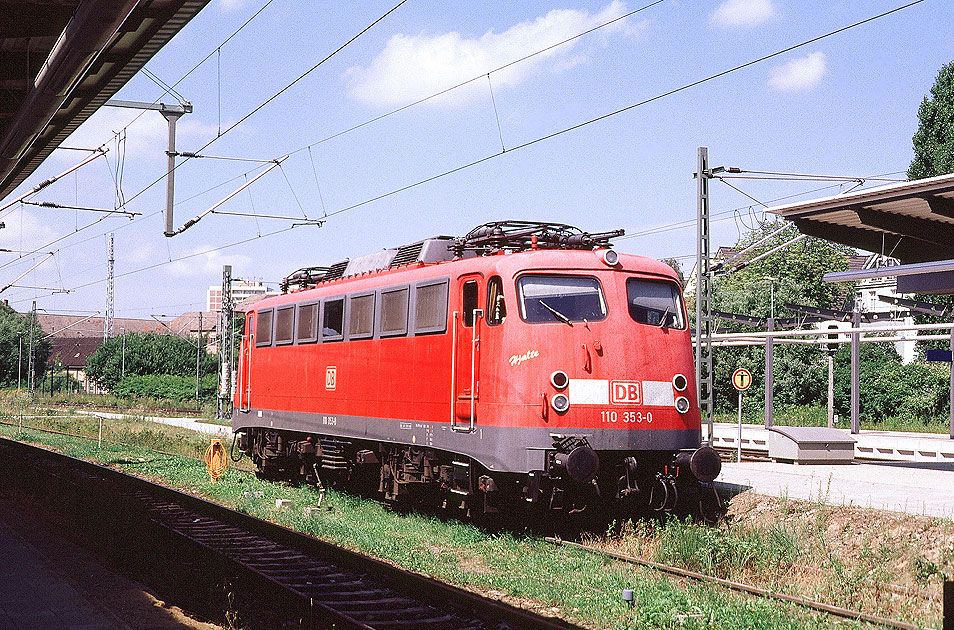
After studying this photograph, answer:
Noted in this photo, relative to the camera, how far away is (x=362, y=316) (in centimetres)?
1641

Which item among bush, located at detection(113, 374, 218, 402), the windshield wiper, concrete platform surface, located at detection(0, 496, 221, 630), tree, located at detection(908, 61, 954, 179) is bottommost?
concrete platform surface, located at detection(0, 496, 221, 630)

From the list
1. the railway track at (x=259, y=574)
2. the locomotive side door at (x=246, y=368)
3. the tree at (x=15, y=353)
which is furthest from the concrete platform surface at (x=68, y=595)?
the tree at (x=15, y=353)

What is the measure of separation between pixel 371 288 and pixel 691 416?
5663mm

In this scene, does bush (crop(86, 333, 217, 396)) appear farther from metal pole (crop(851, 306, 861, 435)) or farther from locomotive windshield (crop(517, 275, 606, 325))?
locomotive windshield (crop(517, 275, 606, 325))

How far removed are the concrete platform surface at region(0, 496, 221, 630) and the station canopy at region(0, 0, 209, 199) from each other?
15.9 ft

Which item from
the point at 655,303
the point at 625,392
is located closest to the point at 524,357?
the point at 625,392

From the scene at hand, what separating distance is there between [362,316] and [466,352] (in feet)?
11.5

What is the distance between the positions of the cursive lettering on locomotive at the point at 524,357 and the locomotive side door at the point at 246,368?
10457 millimetres

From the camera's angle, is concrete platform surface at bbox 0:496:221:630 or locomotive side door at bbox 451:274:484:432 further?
locomotive side door at bbox 451:274:484:432

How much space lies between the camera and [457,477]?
13.5 metres

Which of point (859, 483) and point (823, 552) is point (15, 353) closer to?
point (859, 483)

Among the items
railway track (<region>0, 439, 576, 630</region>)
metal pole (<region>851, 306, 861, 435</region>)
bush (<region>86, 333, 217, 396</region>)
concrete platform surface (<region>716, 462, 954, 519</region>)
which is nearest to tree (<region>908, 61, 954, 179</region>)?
metal pole (<region>851, 306, 861, 435</region>)

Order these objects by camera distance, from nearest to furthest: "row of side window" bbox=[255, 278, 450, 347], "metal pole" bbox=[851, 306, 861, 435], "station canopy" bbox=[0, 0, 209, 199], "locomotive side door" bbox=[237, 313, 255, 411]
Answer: "station canopy" bbox=[0, 0, 209, 199]
"row of side window" bbox=[255, 278, 450, 347]
"locomotive side door" bbox=[237, 313, 255, 411]
"metal pole" bbox=[851, 306, 861, 435]

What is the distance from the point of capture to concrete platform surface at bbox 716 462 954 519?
13.7m
